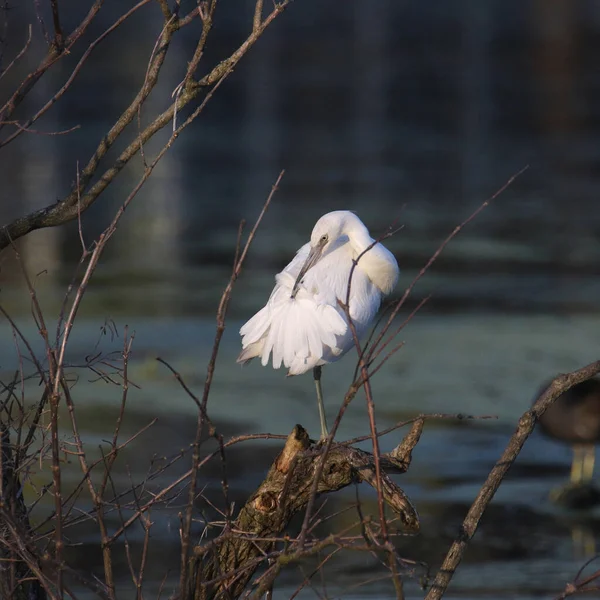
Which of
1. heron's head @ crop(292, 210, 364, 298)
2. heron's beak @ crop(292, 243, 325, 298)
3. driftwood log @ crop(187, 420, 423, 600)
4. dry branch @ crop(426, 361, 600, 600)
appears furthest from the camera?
heron's head @ crop(292, 210, 364, 298)

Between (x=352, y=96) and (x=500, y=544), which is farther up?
(x=352, y=96)

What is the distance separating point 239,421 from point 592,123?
16.9m

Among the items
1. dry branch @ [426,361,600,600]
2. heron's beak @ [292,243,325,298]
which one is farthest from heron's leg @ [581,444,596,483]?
dry branch @ [426,361,600,600]

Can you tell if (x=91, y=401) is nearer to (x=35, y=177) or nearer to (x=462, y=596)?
(x=462, y=596)

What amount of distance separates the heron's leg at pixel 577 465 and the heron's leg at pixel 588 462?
0.03 meters

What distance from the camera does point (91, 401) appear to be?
414 inches

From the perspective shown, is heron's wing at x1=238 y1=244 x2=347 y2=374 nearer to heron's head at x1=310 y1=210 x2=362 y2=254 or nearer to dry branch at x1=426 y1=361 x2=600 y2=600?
heron's head at x1=310 y1=210 x2=362 y2=254

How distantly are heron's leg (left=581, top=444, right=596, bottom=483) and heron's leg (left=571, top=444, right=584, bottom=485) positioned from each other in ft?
0.09

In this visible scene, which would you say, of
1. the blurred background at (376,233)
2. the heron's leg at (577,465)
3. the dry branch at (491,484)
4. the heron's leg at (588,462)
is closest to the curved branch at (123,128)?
the blurred background at (376,233)

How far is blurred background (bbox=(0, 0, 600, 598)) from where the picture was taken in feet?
28.9

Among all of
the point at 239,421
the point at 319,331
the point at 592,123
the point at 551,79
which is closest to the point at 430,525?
the point at 239,421

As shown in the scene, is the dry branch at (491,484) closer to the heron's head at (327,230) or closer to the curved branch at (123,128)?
the curved branch at (123,128)

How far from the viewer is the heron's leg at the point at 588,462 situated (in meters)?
8.73

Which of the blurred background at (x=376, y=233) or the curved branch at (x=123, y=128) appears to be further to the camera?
the blurred background at (x=376, y=233)
